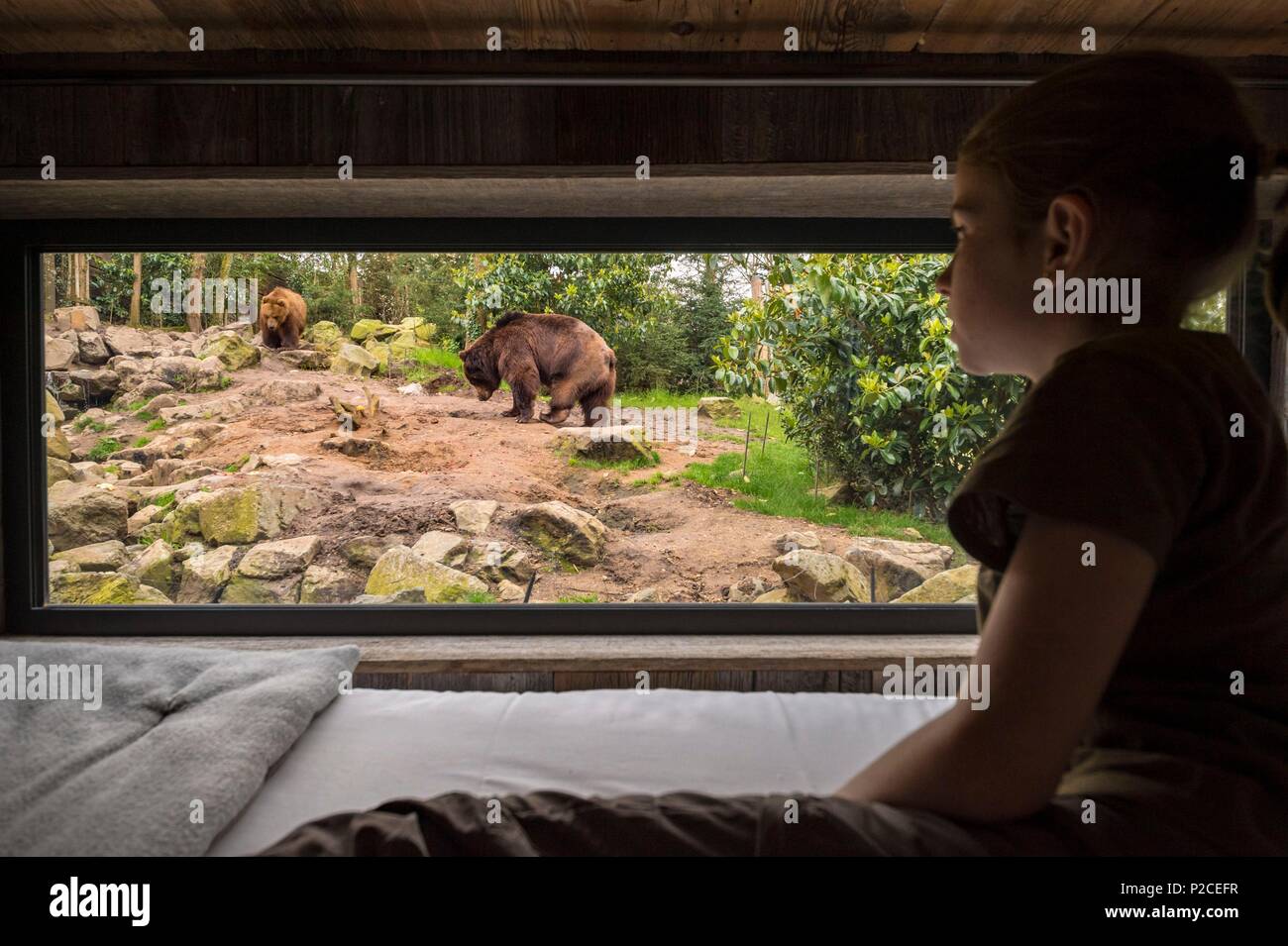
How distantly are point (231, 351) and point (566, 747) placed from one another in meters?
1.54

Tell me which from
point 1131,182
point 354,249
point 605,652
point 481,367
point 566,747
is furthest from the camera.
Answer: point 481,367

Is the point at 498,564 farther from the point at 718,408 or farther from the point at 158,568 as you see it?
the point at 158,568

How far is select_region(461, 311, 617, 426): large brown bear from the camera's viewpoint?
222 centimetres

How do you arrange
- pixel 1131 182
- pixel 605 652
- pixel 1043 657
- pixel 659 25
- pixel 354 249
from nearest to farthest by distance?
1. pixel 1043 657
2. pixel 1131 182
3. pixel 659 25
4. pixel 605 652
5. pixel 354 249

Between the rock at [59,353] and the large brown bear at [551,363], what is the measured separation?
3.28 feet

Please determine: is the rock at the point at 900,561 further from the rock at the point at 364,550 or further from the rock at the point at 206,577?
the rock at the point at 206,577

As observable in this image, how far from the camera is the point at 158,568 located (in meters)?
2.17

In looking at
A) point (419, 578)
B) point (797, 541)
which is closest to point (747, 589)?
point (797, 541)

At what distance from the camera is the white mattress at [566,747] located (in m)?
1.09

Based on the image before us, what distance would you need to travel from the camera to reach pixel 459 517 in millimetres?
2209

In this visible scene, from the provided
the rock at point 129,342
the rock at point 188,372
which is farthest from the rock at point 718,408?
the rock at point 129,342

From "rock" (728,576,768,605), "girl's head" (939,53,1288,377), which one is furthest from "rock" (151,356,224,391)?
"girl's head" (939,53,1288,377)
